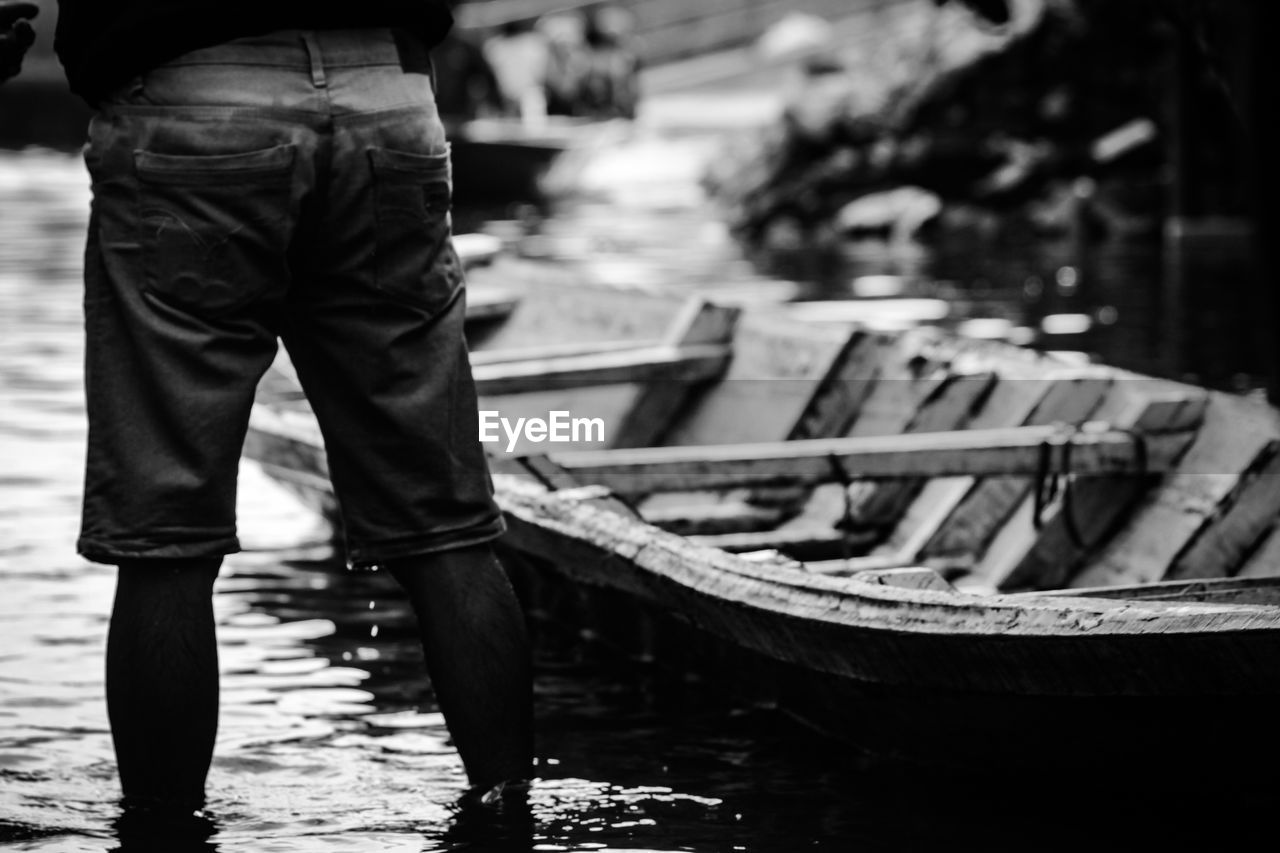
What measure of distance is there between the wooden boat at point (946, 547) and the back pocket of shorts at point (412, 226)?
36.1 inches

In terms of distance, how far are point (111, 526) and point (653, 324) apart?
3805 mm

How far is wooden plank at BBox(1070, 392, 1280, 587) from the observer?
14.7ft

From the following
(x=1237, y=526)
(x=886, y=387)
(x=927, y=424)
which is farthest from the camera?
(x=886, y=387)

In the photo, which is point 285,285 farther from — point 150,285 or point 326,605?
point 326,605

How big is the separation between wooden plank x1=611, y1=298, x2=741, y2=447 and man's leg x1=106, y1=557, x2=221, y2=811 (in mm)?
3090

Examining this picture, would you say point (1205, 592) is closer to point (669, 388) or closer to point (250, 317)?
point (250, 317)

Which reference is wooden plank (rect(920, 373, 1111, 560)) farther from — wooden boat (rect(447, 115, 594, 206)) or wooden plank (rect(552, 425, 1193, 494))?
wooden boat (rect(447, 115, 594, 206))

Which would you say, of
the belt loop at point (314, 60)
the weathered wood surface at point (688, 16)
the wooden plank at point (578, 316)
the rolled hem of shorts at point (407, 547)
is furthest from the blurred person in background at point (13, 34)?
the weathered wood surface at point (688, 16)

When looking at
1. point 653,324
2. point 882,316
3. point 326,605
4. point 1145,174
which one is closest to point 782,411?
point 653,324

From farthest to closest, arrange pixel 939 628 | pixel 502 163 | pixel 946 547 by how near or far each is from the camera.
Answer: pixel 502 163
pixel 946 547
pixel 939 628

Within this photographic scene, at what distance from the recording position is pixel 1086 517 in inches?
186

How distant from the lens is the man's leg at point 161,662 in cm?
304

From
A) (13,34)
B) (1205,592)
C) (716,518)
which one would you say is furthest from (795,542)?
(13,34)

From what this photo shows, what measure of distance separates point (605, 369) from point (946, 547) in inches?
49.6
